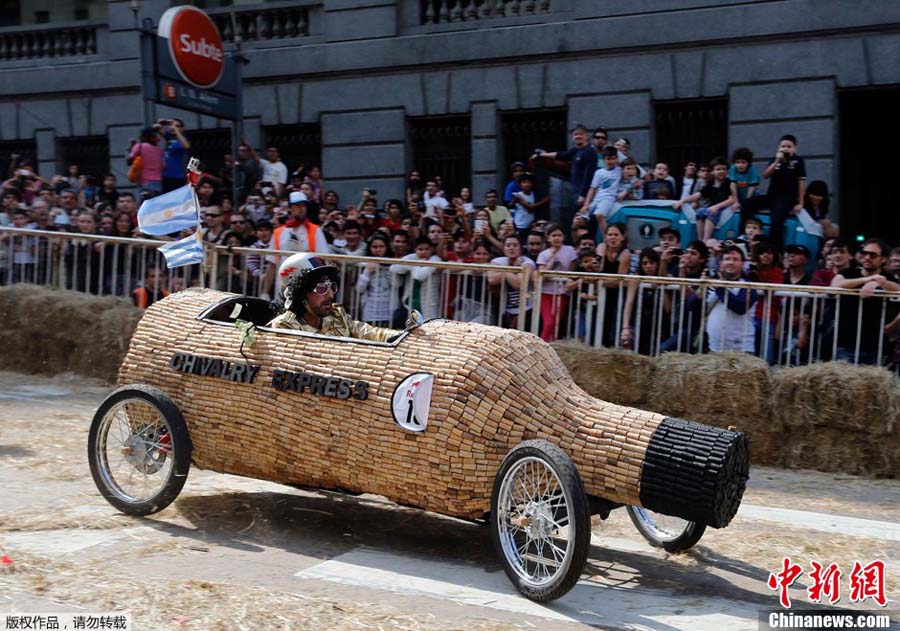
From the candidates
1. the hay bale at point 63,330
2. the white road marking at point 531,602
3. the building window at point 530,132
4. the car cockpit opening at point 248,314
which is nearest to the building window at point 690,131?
the building window at point 530,132

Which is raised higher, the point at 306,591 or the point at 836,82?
the point at 836,82

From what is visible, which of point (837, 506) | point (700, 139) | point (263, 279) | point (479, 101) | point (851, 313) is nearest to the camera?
point (837, 506)

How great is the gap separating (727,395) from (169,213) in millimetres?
4916

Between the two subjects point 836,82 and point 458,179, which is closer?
point 836,82

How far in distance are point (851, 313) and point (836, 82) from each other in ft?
23.6

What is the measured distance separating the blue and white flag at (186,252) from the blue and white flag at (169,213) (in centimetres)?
13

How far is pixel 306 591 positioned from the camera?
566 cm

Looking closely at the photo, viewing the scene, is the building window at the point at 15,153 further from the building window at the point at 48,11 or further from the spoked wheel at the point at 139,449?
the spoked wheel at the point at 139,449

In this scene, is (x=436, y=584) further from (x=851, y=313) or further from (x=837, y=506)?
(x=851, y=313)

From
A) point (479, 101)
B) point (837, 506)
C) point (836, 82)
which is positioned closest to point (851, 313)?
point (837, 506)

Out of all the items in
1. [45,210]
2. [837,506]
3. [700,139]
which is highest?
[700,139]

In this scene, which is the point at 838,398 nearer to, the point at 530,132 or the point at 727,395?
the point at 727,395

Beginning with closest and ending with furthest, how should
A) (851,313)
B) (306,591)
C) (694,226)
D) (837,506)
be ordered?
1. (306,591)
2. (837,506)
3. (851,313)
4. (694,226)

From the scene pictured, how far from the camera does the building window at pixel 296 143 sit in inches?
806
